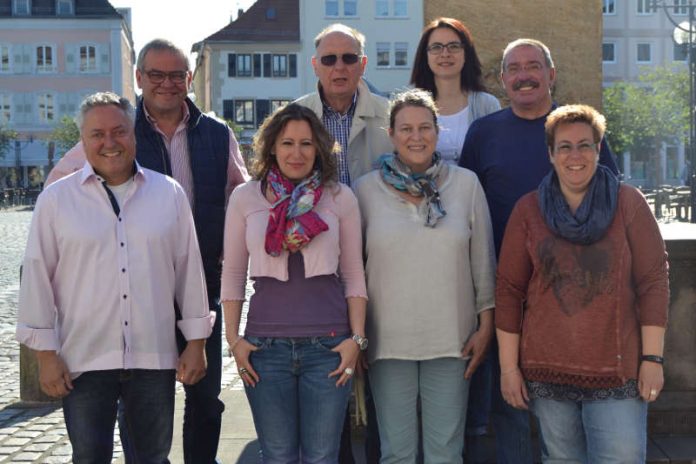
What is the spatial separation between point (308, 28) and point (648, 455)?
2183 inches

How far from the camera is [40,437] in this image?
661 centimetres

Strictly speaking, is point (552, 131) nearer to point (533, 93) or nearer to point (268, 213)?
point (533, 93)

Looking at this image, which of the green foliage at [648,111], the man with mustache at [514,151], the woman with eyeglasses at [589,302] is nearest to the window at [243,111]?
the green foliage at [648,111]

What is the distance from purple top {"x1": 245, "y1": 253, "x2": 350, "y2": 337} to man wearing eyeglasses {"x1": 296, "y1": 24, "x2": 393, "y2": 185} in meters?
0.91

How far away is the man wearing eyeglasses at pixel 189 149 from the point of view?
16.2 feet

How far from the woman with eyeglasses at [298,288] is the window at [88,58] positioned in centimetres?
6412

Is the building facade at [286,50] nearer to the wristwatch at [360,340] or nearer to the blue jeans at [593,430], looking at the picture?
the wristwatch at [360,340]

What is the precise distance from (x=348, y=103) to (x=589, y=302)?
65.4 inches

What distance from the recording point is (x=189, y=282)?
4348 mm

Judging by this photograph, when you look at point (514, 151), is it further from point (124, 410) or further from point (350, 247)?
point (124, 410)

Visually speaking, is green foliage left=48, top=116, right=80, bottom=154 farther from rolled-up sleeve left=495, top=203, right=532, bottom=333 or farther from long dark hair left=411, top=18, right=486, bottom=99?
rolled-up sleeve left=495, top=203, right=532, bottom=333

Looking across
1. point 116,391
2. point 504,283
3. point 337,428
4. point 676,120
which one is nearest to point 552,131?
point 504,283

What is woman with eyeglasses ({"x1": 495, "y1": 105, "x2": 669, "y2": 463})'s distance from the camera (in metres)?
3.98

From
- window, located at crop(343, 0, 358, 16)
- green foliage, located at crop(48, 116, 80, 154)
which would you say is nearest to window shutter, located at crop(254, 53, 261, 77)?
window, located at crop(343, 0, 358, 16)
